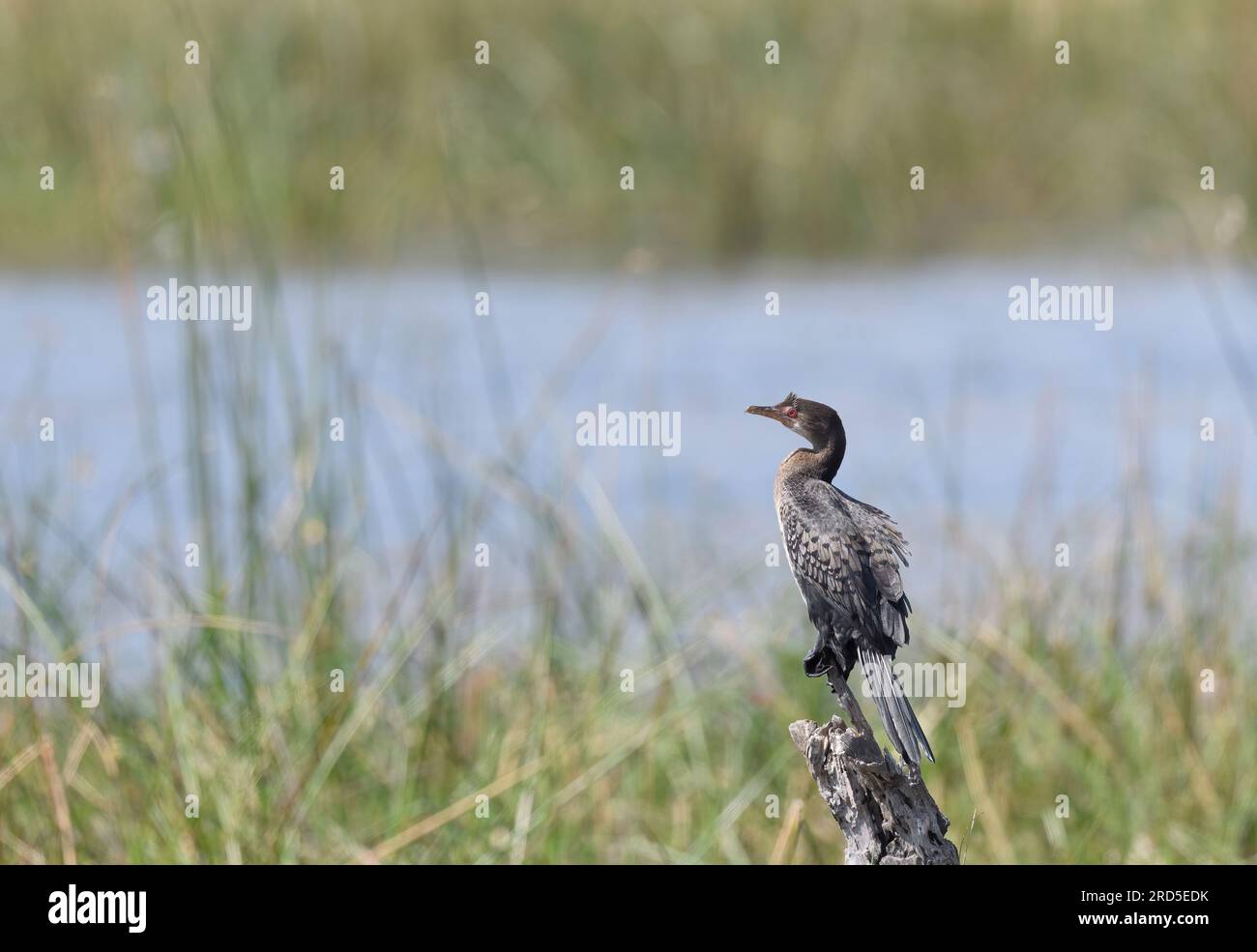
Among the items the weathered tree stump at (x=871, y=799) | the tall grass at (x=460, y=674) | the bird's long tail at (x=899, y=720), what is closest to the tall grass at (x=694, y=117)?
the tall grass at (x=460, y=674)

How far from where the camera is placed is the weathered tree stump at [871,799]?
1.13 meters

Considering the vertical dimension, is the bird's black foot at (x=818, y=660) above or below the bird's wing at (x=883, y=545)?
below

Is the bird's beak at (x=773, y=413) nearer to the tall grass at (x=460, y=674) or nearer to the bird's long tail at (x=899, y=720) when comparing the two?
the bird's long tail at (x=899, y=720)

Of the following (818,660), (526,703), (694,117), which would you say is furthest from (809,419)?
(694,117)

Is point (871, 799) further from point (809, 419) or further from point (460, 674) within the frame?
point (460, 674)

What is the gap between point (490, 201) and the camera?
27.1 feet

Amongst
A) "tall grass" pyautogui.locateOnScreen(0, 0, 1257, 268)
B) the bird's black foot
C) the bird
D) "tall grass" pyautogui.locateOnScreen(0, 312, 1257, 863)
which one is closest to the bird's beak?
the bird

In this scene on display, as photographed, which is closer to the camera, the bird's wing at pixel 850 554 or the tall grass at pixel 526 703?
the bird's wing at pixel 850 554

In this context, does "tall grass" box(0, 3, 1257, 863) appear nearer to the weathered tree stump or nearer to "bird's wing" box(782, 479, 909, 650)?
the weathered tree stump

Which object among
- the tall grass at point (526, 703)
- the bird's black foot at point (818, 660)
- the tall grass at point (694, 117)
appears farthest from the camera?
the tall grass at point (694, 117)

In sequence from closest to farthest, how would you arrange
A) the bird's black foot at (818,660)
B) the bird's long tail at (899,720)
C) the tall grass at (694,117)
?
the bird's long tail at (899,720) < the bird's black foot at (818,660) < the tall grass at (694,117)

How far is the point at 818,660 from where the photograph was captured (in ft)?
3.53

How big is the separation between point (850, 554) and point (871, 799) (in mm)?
254

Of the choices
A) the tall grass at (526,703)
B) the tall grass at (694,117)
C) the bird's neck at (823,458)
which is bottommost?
the tall grass at (526,703)
